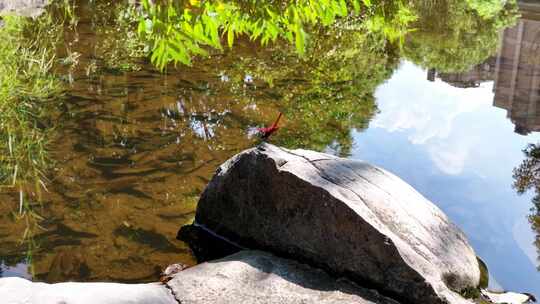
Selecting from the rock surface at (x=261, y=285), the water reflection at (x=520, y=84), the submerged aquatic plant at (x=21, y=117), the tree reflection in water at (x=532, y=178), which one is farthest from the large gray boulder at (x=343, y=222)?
the tree reflection in water at (x=532, y=178)

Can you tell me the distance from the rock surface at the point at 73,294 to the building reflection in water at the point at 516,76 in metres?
8.20

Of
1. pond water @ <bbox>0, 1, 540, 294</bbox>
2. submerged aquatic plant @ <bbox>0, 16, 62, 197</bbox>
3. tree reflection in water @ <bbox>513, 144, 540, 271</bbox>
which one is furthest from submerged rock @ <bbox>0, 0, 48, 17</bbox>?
tree reflection in water @ <bbox>513, 144, 540, 271</bbox>

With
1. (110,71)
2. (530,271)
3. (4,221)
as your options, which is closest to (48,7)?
(110,71)

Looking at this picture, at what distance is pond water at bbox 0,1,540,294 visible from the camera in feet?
17.6

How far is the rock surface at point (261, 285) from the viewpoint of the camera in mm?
4043

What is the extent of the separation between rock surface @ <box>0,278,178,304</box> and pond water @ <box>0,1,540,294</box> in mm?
907

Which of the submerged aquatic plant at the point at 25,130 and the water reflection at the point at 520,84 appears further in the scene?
the water reflection at the point at 520,84

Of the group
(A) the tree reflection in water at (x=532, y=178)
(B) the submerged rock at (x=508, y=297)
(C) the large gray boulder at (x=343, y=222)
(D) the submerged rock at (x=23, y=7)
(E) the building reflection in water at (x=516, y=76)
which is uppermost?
(D) the submerged rock at (x=23, y=7)

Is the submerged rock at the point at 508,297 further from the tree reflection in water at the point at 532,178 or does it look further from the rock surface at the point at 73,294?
the rock surface at the point at 73,294

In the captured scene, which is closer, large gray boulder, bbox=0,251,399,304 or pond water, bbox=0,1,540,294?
large gray boulder, bbox=0,251,399,304

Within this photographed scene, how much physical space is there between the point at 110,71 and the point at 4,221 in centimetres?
466

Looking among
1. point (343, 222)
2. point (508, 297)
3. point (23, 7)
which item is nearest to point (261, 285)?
point (343, 222)

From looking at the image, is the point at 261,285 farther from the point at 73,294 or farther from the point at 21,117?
the point at 21,117

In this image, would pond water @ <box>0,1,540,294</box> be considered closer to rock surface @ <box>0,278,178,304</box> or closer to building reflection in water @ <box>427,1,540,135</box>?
building reflection in water @ <box>427,1,540,135</box>
